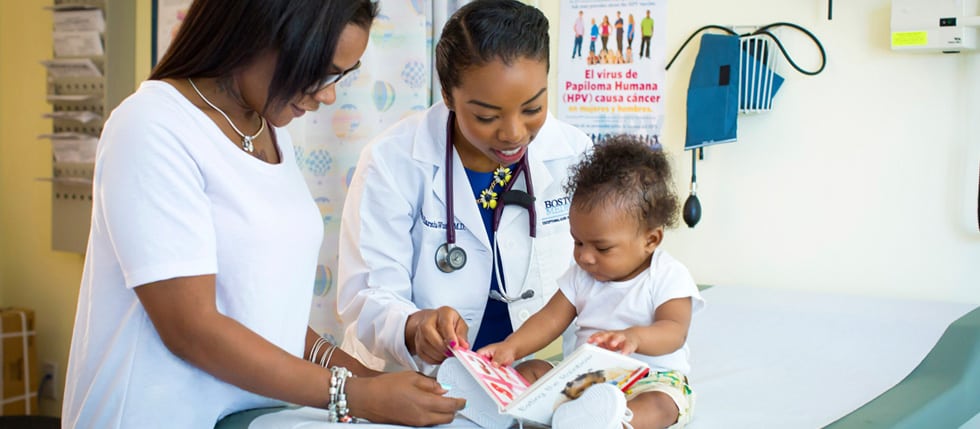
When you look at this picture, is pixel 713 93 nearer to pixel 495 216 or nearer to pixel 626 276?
pixel 495 216

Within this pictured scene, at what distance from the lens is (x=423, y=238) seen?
5.39 ft

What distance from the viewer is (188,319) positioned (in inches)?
40.4

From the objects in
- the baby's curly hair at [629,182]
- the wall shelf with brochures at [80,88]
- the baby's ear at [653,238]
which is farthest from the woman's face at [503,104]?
the wall shelf with brochures at [80,88]

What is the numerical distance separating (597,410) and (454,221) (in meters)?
0.67

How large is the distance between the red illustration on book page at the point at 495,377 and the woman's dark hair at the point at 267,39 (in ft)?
1.38

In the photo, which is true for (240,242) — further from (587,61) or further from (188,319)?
(587,61)

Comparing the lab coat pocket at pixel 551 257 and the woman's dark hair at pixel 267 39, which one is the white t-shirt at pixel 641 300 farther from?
the woman's dark hair at pixel 267 39

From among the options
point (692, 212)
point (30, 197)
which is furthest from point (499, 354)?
point (30, 197)

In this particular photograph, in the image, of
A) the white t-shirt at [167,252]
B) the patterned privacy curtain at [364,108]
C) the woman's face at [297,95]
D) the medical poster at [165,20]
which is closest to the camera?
the white t-shirt at [167,252]

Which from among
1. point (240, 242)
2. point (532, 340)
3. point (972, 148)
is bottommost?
point (532, 340)

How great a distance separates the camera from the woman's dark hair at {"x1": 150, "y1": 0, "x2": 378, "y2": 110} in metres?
1.07

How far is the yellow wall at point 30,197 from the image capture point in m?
3.48

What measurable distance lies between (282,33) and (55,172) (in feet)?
8.76

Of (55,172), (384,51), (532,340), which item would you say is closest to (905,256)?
(532,340)
